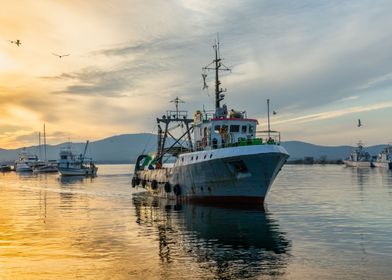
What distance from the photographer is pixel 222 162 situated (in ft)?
133

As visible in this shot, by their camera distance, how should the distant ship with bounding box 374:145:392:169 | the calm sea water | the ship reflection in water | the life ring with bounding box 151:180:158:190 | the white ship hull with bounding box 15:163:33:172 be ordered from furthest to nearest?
the white ship hull with bounding box 15:163:33:172 → the distant ship with bounding box 374:145:392:169 → the life ring with bounding box 151:180:158:190 → the ship reflection in water → the calm sea water

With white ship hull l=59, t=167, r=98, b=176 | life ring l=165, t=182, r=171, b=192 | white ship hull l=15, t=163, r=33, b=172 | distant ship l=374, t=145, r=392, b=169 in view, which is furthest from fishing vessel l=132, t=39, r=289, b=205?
white ship hull l=15, t=163, r=33, b=172

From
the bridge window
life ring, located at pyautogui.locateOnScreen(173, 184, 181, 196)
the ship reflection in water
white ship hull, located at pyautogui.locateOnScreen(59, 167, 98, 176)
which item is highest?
the bridge window

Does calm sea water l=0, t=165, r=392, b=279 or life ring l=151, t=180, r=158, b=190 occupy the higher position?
life ring l=151, t=180, r=158, b=190

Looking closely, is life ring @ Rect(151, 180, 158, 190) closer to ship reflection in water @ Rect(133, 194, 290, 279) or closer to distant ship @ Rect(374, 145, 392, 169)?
ship reflection in water @ Rect(133, 194, 290, 279)

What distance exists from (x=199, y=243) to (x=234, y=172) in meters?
16.8

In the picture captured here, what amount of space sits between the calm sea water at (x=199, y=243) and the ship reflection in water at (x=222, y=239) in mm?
42

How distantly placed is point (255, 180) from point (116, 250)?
19.9 metres

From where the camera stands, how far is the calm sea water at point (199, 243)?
59.2 ft

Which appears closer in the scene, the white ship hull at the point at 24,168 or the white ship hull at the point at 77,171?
the white ship hull at the point at 77,171

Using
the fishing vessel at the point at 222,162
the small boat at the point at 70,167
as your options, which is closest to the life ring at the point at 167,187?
the fishing vessel at the point at 222,162

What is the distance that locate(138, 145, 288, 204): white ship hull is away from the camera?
39.4 metres

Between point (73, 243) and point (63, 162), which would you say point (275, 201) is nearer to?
point (73, 243)

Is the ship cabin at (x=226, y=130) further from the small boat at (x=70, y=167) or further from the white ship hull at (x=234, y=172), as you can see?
the small boat at (x=70, y=167)
